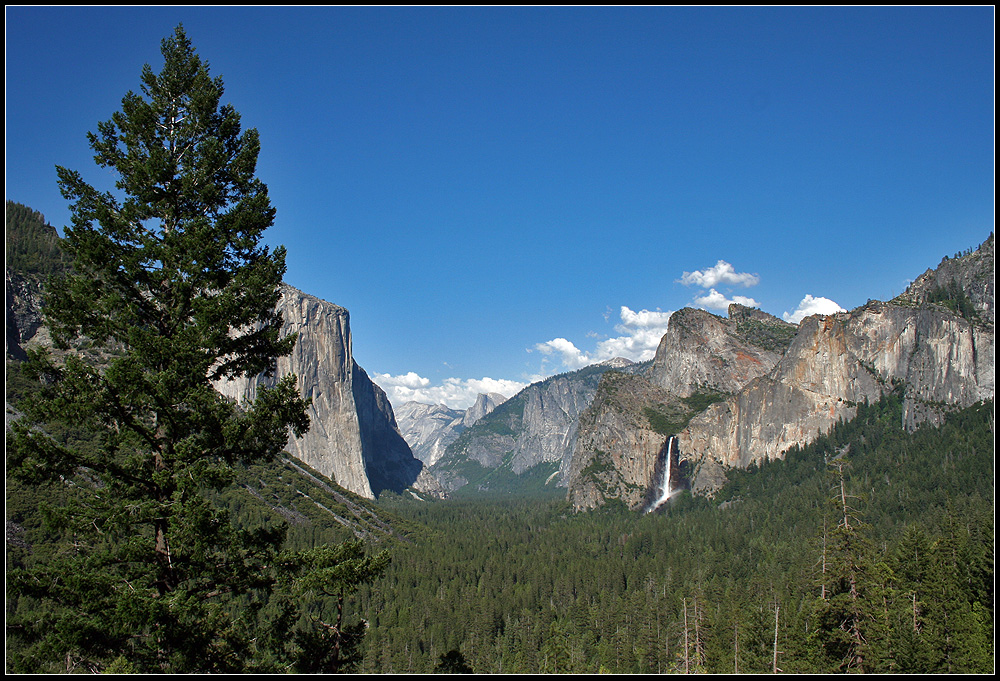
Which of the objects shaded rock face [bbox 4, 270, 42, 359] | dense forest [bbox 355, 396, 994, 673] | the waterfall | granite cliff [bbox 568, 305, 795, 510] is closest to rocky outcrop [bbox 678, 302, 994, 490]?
the waterfall

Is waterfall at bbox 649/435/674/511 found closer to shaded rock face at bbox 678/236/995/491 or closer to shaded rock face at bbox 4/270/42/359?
shaded rock face at bbox 678/236/995/491

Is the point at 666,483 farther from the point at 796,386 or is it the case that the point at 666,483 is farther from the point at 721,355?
the point at 721,355

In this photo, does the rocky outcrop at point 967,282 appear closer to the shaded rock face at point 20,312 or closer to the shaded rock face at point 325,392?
the shaded rock face at point 325,392

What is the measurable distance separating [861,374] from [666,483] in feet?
199

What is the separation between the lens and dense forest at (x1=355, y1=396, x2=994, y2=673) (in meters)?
27.5

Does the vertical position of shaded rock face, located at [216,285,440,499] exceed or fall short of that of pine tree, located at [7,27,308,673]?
it exceeds it

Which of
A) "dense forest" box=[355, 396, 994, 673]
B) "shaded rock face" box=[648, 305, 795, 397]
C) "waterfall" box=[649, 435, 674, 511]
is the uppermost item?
"shaded rock face" box=[648, 305, 795, 397]

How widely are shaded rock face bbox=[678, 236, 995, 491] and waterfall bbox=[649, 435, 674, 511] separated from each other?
491 cm

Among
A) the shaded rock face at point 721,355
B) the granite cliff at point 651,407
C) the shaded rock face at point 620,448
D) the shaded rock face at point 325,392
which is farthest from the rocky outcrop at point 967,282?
the shaded rock face at point 325,392

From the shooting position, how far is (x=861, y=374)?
143m

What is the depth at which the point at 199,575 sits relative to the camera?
384 inches

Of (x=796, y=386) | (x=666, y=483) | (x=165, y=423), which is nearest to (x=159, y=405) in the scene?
(x=165, y=423)

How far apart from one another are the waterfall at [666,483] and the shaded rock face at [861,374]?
4906mm

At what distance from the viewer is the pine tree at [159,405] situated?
9.02m
